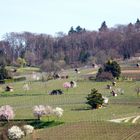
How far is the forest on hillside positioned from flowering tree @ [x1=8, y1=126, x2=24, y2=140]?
55.9 meters

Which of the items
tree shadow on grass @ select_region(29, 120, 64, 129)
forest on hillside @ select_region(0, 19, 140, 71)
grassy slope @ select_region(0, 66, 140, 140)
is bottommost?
tree shadow on grass @ select_region(29, 120, 64, 129)

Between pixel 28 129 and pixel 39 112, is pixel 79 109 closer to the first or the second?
pixel 39 112

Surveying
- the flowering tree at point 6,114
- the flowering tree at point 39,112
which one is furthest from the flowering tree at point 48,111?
the flowering tree at point 6,114

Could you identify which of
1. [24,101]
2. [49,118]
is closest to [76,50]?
[24,101]

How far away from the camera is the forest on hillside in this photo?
99812mm

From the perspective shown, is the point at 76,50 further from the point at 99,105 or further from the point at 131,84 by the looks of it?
the point at 99,105

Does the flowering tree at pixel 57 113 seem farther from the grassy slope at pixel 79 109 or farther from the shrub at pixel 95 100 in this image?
the shrub at pixel 95 100

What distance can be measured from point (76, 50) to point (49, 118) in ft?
225

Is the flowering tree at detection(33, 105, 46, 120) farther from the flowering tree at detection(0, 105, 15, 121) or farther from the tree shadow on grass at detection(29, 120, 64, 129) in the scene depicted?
the flowering tree at detection(0, 105, 15, 121)

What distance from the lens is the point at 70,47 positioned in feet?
377

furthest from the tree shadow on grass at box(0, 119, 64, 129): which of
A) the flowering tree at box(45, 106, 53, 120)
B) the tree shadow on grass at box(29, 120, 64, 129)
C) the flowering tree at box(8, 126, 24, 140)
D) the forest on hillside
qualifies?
the forest on hillside

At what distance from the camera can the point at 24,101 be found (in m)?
52.4

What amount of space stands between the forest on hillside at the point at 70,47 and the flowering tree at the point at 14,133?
55.9 metres

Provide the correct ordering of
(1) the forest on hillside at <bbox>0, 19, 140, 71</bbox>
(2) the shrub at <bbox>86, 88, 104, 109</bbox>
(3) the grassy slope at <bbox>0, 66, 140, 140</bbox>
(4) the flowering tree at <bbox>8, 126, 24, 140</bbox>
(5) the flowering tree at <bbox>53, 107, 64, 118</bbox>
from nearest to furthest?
(3) the grassy slope at <bbox>0, 66, 140, 140</bbox> → (4) the flowering tree at <bbox>8, 126, 24, 140</bbox> → (5) the flowering tree at <bbox>53, 107, 64, 118</bbox> → (2) the shrub at <bbox>86, 88, 104, 109</bbox> → (1) the forest on hillside at <bbox>0, 19, 140, 71</bbox>
